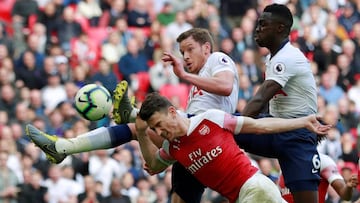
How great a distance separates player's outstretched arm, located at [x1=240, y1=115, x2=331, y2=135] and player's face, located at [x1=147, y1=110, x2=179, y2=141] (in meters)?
0.64

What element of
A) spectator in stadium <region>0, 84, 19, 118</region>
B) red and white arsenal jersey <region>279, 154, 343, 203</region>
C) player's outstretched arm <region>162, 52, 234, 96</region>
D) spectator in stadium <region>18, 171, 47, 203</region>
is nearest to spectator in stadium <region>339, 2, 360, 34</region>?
spectator in stadium <region>0, 84, 19, 118</region>

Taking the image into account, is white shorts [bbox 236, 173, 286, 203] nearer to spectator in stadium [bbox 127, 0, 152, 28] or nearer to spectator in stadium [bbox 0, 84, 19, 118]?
spectator in stadium [bbox 0, 84, 19, 118]

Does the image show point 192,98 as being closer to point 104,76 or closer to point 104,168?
point 104,168

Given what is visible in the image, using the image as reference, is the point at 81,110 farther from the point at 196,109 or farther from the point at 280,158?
the point at 280,158

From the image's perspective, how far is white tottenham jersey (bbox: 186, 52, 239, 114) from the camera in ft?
41.7

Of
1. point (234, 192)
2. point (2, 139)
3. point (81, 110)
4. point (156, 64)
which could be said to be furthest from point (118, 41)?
point (234, 192)

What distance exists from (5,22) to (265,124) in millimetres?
11489

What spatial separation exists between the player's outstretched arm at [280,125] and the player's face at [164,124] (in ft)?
2.12

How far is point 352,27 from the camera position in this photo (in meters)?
25.7

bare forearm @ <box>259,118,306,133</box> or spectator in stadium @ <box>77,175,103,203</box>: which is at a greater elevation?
bare forearm @ <box>259,118,306,133</box>

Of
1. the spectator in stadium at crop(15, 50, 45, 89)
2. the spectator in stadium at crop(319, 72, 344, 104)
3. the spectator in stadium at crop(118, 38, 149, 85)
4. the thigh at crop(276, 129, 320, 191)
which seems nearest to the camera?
the thigh at crop(276, 129, 320, 191)

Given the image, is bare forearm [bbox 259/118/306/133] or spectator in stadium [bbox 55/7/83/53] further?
spectator in stadium [bbox 55/7/83/53]

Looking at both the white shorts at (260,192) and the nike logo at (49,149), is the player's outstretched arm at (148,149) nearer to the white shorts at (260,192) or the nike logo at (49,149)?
the nike logo at (49,149)

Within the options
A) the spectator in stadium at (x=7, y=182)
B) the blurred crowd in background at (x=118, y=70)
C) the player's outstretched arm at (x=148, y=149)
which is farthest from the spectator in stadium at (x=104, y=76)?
the player's outstretched arm at (x=148, y=149)
